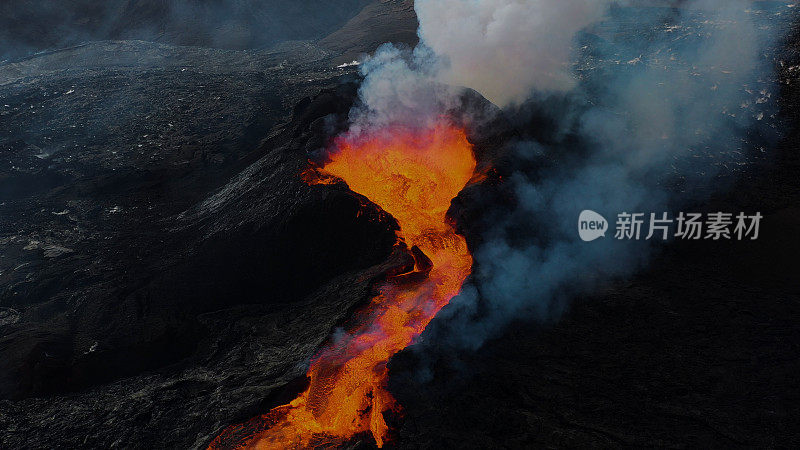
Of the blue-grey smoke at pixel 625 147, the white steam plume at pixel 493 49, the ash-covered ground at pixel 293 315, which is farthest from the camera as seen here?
the white steam plume at pixel 493 49

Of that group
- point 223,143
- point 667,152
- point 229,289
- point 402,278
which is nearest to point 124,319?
point 229,289

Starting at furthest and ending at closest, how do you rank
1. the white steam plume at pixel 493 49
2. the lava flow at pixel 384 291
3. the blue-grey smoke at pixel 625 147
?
the white steam plume at pixel 493 49, the blue-grey smoke at pixel 625 147, the lava flow at pixel 384 291

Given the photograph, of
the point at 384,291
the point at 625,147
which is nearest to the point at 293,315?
the point at 384,291

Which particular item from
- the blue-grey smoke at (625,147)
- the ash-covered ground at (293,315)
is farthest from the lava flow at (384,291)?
the blue-grey smoke at (625,147)

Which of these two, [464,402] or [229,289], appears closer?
[464,402]

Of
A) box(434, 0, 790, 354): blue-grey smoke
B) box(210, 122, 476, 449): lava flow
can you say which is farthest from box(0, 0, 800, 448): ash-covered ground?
box(434, 0, 790, 354): blue-grey smoke

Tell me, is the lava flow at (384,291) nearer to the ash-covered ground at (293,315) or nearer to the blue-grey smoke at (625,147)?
the ash-covered ground at (293,315)

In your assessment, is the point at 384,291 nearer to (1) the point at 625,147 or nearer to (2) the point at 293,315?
(2) the point at 293,315

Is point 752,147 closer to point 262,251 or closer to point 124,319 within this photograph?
point 262,251
